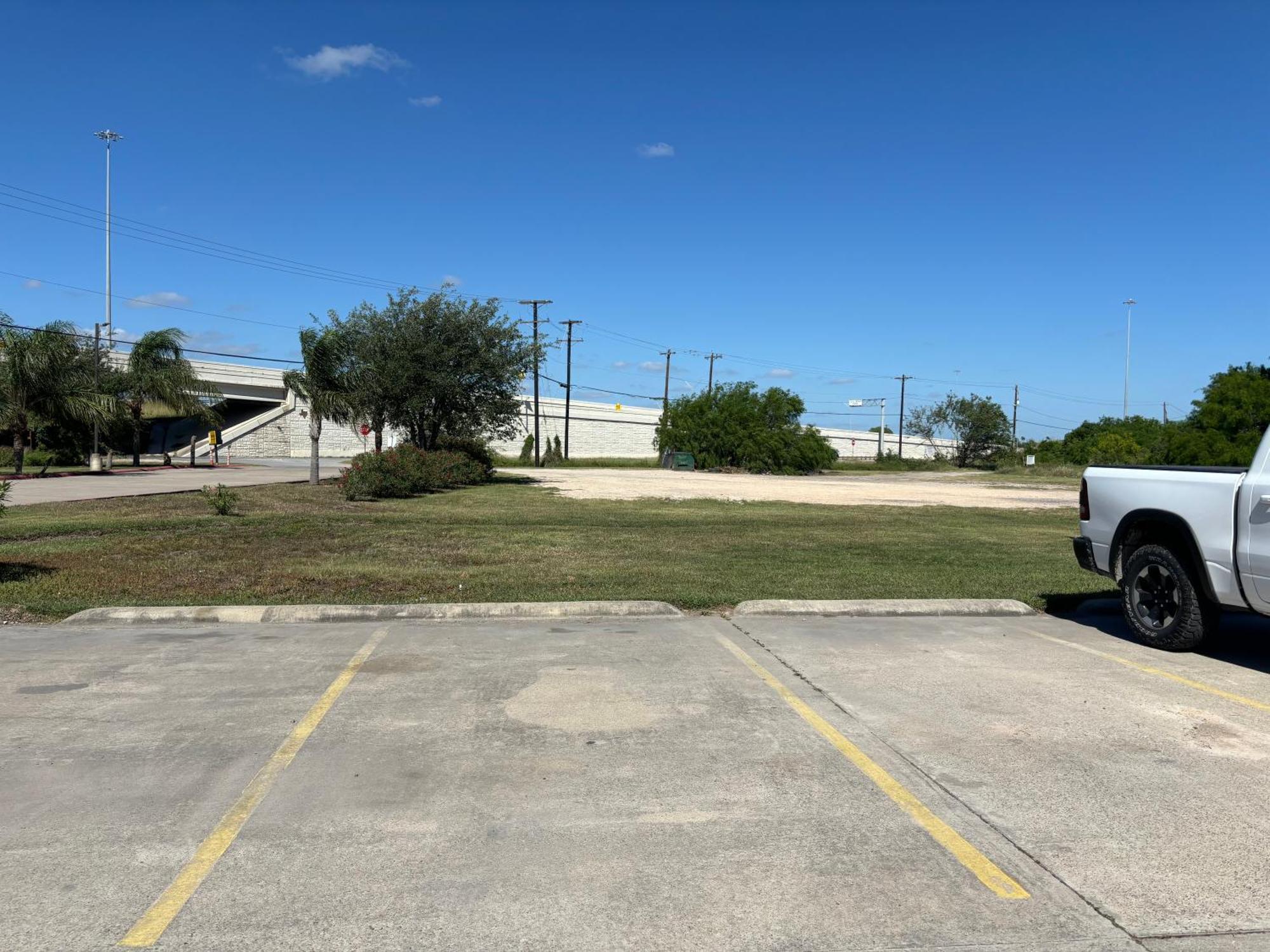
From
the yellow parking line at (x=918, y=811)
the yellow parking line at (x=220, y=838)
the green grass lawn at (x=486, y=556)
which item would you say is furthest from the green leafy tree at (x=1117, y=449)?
the yellow parking line at (x=220, y=838)

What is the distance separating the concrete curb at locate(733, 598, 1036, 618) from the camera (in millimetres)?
9422

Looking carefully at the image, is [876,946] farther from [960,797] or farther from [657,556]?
[657,556]

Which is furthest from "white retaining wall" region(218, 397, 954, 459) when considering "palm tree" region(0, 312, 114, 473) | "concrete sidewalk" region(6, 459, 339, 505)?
"palm tree" region(0, 312, 114, 473)

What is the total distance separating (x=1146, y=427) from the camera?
8675 centimetres

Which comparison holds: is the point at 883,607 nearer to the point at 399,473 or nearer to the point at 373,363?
the point at 399,473

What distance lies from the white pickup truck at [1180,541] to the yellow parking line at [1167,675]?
559mm

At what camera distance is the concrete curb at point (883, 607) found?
942 centimetres

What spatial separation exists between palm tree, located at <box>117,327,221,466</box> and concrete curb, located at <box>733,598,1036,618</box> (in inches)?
1585

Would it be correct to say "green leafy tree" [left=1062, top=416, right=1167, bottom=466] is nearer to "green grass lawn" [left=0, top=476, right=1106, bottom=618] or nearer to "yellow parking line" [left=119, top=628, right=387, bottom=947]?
"green grass lawn" [left=0, top=476, right=1106, bottom=618]

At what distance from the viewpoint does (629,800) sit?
4504 millimetres

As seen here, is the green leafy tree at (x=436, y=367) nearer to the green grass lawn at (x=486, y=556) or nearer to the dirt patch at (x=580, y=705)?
the green grass lawn at (x=486, y=556)

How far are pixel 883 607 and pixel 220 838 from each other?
6.88m

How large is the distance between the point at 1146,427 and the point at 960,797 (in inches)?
3684

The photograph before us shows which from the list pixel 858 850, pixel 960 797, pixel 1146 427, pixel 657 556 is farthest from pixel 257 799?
pixel 1146 427
